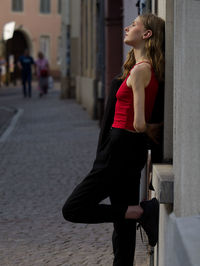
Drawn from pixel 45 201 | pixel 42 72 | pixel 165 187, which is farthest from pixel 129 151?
pixel 42 72

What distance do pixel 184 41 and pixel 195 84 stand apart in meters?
0.21

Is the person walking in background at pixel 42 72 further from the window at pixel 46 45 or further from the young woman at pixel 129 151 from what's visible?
the window at pixel 46 45

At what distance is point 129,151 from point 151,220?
0.43 metres

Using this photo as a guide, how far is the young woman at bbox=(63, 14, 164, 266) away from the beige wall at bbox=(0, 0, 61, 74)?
55.9m

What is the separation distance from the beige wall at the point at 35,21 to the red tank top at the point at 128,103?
56.0 m

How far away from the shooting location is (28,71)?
3009 centimetres

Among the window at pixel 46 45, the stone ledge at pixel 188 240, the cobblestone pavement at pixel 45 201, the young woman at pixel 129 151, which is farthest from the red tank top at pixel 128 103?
the window at pixel 46 45

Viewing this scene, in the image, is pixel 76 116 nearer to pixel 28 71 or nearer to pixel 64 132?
pixel 64 132

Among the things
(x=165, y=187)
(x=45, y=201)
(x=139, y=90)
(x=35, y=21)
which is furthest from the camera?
(x=35, y=21)

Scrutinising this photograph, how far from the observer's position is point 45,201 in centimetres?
733

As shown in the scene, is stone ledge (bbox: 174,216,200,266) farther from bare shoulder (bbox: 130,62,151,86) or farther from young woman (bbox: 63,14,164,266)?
bare shoulder (bbox: 130,62,151,86)

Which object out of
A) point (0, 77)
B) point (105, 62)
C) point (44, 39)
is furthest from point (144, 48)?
point (44, 39)

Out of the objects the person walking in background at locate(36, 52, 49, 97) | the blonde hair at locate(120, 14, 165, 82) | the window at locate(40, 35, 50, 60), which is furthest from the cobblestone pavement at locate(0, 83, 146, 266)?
the window at locate(40, 35, 50, 60)

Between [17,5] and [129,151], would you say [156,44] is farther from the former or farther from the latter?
[17,5]
